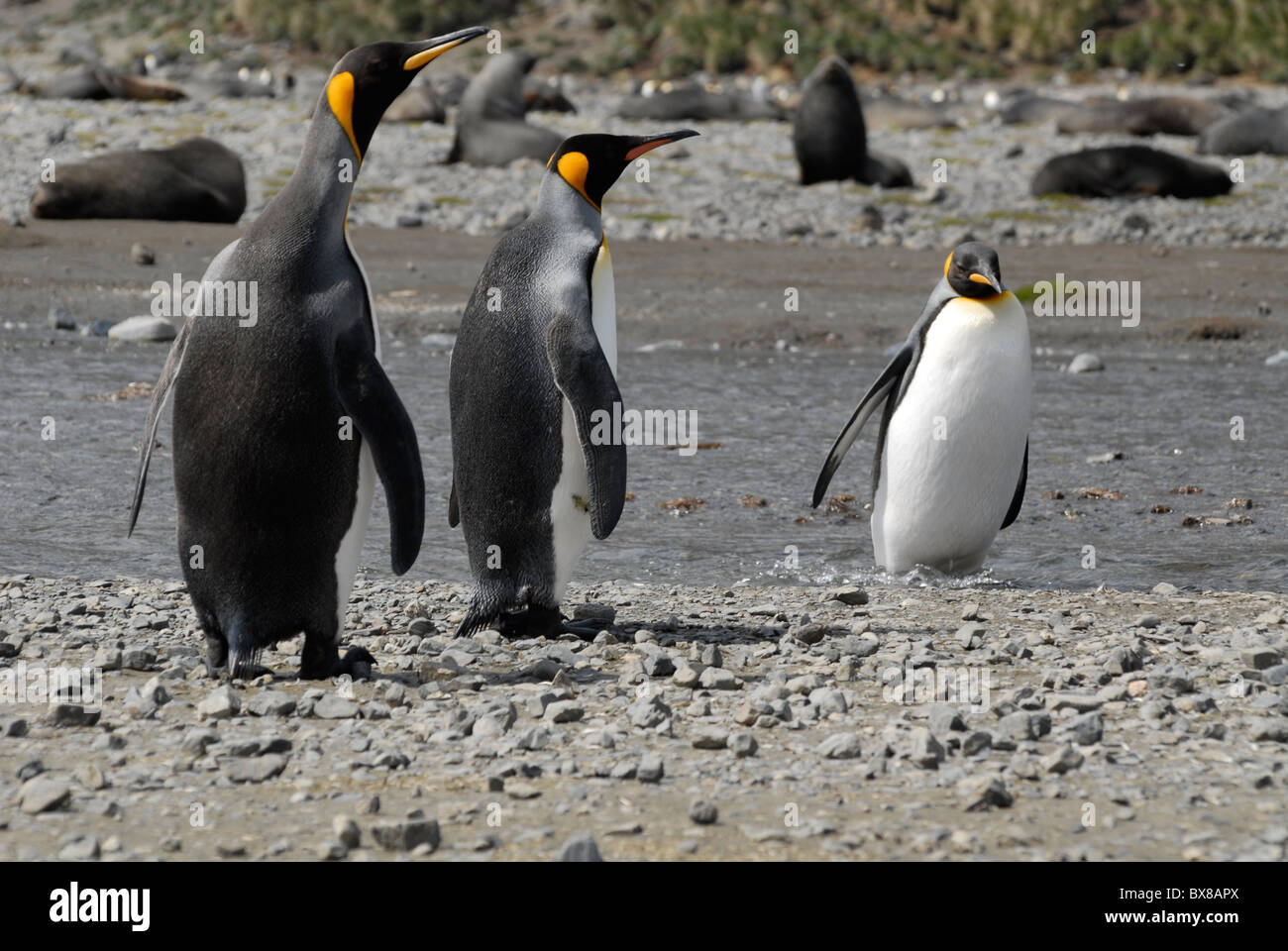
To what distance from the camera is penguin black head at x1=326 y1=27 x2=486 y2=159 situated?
4.20 meters

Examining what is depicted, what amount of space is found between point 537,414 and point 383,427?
0.65 metres

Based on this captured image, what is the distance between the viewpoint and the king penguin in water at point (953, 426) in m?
5.71

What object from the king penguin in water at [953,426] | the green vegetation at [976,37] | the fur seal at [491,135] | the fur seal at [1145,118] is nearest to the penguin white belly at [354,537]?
the king penguin in water at [953,426]

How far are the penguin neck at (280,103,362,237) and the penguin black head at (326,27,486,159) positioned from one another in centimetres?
3

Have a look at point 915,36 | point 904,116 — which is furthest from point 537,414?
point 915,36

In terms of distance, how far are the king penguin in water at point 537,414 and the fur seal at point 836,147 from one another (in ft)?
40.7

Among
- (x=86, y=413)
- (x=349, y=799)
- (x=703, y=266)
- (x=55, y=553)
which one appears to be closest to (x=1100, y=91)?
(x=703, y=266)

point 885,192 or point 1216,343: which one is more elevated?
point 885,192

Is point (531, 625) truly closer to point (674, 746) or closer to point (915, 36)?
point (674, 746)

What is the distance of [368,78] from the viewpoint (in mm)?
4219

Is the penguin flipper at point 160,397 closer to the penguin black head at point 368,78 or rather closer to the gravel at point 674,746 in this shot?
the gravel at point 674,746

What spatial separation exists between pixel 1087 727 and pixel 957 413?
223 centimetres

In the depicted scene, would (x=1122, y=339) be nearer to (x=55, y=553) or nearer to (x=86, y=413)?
(x=86, y=413)
